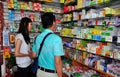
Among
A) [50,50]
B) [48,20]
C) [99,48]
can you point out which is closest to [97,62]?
[99,48]

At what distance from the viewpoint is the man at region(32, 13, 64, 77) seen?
8.41 ft

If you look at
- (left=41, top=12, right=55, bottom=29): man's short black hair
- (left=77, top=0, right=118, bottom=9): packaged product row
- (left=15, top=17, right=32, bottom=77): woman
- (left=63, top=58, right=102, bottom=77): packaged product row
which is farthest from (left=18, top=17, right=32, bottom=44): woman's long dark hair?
(left=63, top=58, right=102, bottom=77): packaged product row

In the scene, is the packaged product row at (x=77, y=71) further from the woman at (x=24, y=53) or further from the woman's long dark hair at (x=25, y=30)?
the woman's long dark hair at (x=25, y=30)

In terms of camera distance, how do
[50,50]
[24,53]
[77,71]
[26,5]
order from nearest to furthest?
[50,50], [24,53], [77,71], [26,5]

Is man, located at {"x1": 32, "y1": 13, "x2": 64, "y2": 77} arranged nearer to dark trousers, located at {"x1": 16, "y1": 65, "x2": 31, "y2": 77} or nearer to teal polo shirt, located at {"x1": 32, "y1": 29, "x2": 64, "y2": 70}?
teal polo shirt, located at {"x1": 32, "y1": 29, "x2": 64, "y2": 70}

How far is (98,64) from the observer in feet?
13.5

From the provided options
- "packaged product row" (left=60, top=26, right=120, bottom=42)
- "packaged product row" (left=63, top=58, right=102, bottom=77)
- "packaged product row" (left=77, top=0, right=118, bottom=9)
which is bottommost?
"packaged product row" (left=63, top=58, right=102, bottom=77)

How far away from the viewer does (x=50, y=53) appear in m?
2.60

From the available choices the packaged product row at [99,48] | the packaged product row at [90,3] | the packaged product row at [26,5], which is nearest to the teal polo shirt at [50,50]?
the packaged product row at [99,48]

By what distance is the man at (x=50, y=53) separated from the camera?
2.56m

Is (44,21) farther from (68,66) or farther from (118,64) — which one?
(68,66)

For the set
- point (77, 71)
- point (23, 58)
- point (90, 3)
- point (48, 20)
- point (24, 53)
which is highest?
point (90, 3)

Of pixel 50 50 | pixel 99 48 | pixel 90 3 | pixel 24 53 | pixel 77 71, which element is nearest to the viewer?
pixel 50 50

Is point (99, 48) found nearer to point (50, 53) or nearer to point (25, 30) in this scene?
point (25, 30)
